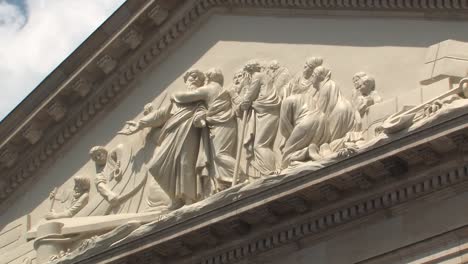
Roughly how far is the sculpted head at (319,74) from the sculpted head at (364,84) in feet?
1.68

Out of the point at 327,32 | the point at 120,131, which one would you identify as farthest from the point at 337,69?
the point at 120,131

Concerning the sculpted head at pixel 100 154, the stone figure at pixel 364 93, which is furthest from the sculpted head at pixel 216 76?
the stone figure at pixel 364 93

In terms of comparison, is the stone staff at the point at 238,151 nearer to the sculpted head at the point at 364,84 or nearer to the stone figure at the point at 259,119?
the stone figure at the point at 259,119

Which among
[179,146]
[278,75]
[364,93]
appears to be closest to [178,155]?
[179,146]

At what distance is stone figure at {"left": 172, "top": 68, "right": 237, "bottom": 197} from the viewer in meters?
23.1

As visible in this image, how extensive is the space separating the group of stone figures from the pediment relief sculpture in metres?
0.01

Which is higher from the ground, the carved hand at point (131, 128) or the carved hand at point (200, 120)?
the carved hand at point (131, 128)

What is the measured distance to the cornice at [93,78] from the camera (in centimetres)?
2506

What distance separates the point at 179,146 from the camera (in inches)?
931

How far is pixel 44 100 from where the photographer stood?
25.7 metres

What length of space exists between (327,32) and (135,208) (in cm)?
342

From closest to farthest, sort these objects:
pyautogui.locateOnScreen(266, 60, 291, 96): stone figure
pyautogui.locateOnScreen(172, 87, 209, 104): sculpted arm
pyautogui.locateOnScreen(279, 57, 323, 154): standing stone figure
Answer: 1. pyautogui.locateOnScreen(279, 57, 323, 154): standing stone figure
2. pyautogui.locateOnScreen(266, 60, 291, 96): stone figure
3. pyautogui.locateOnScreen(172, 87, 209, 104): sculpted arm

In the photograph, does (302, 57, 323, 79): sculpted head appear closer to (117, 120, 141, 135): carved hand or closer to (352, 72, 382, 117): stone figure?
(352, 72, 382, 117): stone figure

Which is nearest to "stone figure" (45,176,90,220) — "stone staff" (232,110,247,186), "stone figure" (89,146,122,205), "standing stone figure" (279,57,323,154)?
"stone figure" (89,146,122,205)
